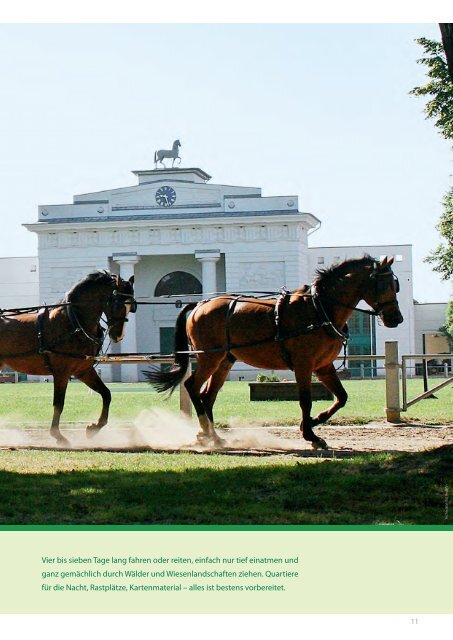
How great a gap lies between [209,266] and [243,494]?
175 ft

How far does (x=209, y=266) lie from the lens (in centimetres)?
6047

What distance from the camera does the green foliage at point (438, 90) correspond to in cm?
2253

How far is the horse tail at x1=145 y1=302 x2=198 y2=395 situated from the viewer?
486 inches

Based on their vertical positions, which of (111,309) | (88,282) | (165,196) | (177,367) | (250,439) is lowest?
(250,439)

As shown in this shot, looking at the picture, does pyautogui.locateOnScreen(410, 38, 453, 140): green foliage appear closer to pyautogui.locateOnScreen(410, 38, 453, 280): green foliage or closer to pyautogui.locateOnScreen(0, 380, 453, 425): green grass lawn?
pyautogui.locateOnScreen(410, 38, 453, 280): green foliage

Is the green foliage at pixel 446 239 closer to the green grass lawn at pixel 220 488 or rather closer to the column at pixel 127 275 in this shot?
the green grass lawn at pixel 220 488

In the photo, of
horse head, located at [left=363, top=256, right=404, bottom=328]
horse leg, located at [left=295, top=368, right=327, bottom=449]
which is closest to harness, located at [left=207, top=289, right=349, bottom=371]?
horse leg, located at [left=295, top=368, right=327, bottom=449]

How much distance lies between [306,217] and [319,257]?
2.73 metres

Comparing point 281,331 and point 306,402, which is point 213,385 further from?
point 306,402

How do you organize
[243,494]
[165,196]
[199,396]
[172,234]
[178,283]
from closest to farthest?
[243,494] < [199,396] < [165,196] < [172,234] < [178,283]

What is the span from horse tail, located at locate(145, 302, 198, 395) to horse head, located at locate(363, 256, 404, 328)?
2545mm

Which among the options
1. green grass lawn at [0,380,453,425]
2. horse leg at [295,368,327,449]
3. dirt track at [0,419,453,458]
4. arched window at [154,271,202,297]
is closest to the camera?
horse leg at [295,368,327,449]

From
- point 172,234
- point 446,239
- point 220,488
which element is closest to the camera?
point 220,488

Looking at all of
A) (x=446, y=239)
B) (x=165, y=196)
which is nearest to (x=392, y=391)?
(x=446, y=239)
